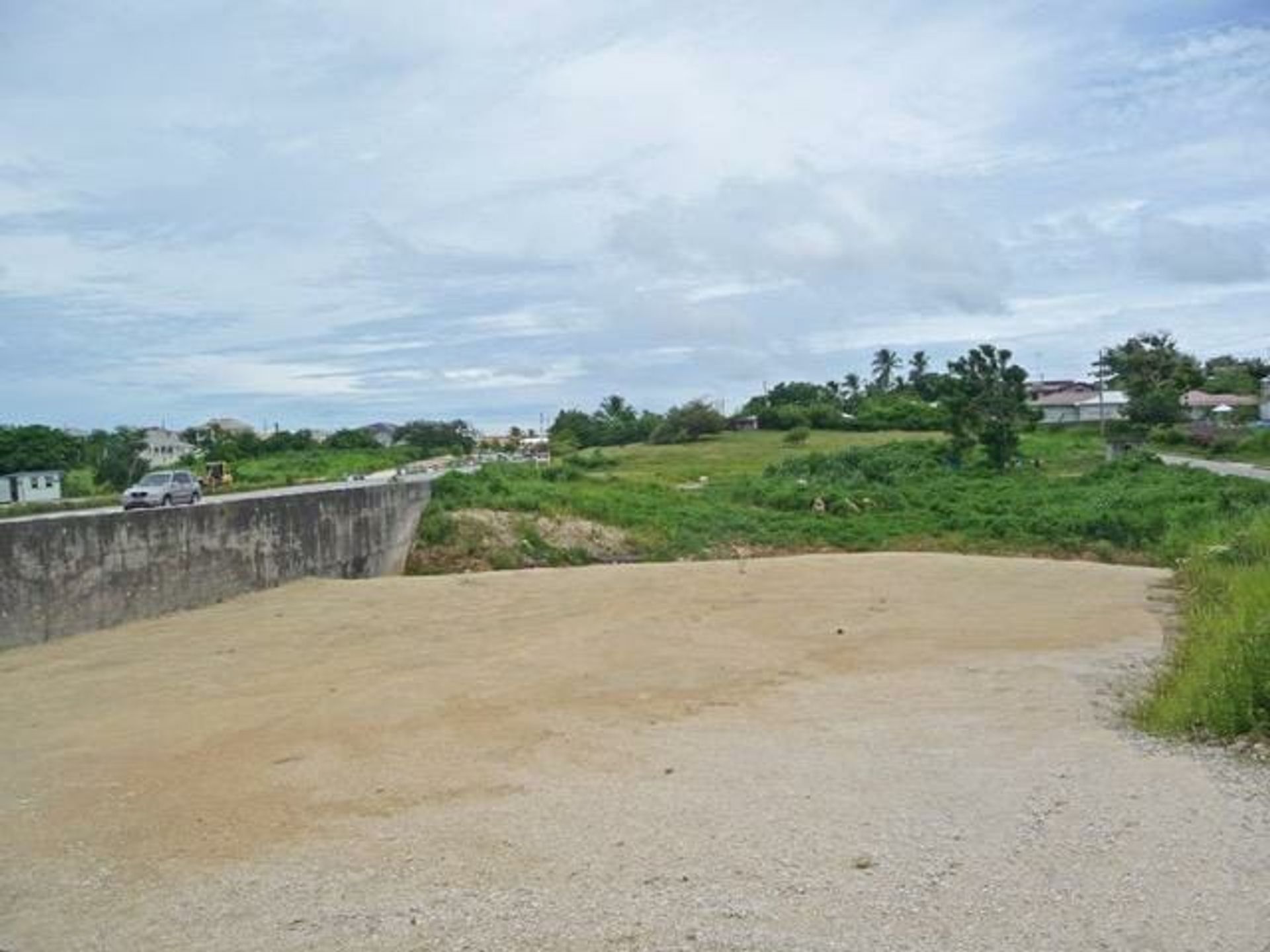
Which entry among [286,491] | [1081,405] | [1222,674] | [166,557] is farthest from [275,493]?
[1081,405]

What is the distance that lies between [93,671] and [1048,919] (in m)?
10.3

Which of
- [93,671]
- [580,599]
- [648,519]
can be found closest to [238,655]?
[93,671]

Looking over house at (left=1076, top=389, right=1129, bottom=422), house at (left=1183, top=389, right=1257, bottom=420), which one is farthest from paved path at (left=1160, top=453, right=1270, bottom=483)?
house at (left=1076, top=389, right=1129, bottom=422)

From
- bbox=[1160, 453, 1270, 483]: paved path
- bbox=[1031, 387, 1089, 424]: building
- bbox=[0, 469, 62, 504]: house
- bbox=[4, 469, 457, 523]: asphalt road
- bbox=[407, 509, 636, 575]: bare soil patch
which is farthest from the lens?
bbox=[1031, 387, 1089, 424]: building

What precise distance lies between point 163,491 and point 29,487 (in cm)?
2392

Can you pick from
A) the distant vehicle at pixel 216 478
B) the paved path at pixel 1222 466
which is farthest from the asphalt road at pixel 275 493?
the paved path at pixel 1222 466

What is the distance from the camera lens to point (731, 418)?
84.8m

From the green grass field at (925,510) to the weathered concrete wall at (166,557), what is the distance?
6.09 m

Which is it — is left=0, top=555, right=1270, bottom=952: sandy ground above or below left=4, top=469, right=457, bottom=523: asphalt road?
below

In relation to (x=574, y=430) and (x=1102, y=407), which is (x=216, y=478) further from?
(x=1102, y=407)

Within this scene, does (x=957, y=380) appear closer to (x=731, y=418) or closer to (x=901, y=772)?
(x=731, y=418)

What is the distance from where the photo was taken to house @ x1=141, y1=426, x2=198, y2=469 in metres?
78.8

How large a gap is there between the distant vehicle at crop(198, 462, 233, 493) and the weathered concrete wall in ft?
81.3

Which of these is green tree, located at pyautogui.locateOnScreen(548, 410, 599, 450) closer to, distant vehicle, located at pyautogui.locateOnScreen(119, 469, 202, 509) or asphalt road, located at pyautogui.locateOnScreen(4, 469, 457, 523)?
asphalt road, located at pyautogui.locateOnScreen(4, 469, 457, 523)
